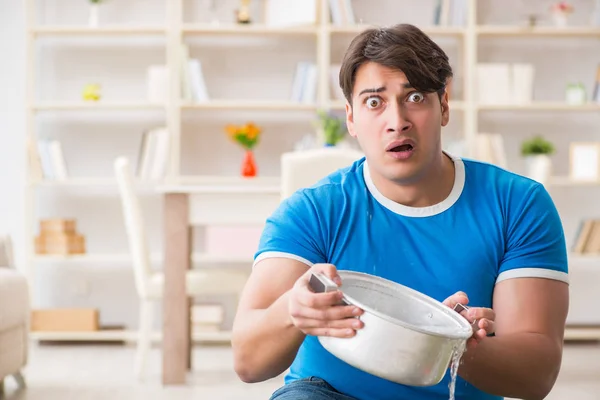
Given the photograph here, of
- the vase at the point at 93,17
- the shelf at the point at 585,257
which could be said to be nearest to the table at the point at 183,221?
the vase at the point at 93,17

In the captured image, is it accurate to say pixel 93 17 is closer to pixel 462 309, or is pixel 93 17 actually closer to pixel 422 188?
pixel 422 188

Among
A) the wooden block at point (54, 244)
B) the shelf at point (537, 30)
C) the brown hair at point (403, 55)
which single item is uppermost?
the shelf at point (537, 30)

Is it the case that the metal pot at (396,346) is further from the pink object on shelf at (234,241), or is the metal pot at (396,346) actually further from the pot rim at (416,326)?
the pink object on shelf at (234,241)

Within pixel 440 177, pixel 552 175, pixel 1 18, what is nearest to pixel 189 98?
pixel 1 18

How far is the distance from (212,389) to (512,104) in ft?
7.87

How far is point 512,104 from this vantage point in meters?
5.05

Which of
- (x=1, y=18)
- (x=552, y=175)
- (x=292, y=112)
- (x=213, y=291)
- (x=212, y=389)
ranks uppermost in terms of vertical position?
(x=1, y=18)

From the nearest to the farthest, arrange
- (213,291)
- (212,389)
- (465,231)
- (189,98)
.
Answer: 1. (465,231)
2. (212,389)
3. (213,291)
4. (189,98)

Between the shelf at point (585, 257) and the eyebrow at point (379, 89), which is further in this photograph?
the shelf at point (585, 257)

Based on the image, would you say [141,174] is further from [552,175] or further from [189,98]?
[552,175]

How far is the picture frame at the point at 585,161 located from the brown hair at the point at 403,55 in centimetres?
384

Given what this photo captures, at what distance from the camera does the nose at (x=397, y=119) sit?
139 cm

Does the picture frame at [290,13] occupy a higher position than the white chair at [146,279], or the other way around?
the picture frame at [290,13]

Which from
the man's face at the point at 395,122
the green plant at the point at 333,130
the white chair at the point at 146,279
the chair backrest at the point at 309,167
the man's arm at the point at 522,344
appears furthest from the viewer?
the green plant at the point at 333,130
